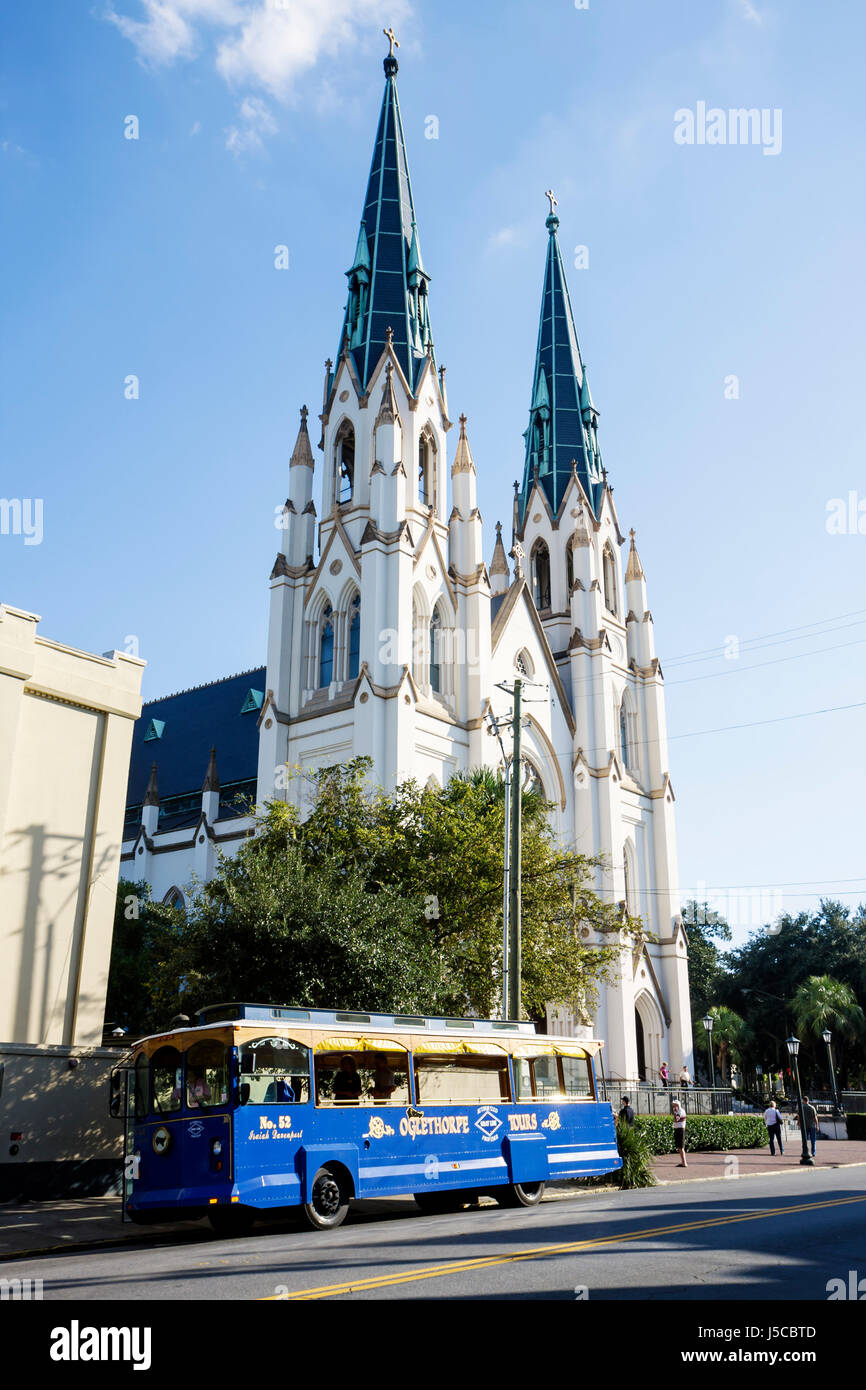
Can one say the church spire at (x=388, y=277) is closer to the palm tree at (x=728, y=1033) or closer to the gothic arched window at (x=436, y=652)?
the gothic arched window at (x=436, y=652)

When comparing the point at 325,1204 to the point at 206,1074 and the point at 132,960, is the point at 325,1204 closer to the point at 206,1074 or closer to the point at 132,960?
the point at 206,1074

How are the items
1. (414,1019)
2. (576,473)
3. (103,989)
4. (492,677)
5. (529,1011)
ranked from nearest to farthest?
(414,1019) → (103,989) → (529,1011) → (492,677) → (576,473)

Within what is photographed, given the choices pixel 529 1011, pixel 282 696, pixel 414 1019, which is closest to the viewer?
pixel 414 1019

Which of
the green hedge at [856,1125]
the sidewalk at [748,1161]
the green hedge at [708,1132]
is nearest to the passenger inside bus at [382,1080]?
the sidewalk at [748,1161]

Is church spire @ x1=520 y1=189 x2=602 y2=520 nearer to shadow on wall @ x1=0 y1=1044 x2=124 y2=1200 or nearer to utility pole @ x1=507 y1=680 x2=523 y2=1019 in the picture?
utility pole @ x1=507 y1=680 x2=523 y2=1019

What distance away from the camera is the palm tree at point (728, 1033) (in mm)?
61094

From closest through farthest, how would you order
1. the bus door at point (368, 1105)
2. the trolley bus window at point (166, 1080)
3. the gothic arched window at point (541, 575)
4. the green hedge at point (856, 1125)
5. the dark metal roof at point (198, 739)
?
the trolley bus window at point (166, 1080)
the bus door at point (368, 1105)
the green hedge at point (856, 1125)
the dark metal roof at point (198, 739)
the gothic arched window at point (541, 575)

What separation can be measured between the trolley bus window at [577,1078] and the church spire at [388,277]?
107 feet

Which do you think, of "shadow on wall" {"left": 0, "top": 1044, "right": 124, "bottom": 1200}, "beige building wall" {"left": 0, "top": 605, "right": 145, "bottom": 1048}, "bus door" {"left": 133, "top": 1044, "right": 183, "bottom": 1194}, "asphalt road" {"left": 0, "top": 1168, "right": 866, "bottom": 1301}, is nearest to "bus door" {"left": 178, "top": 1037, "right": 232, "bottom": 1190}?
"bus door" {"left": 133, "top": 1044, "right": 183, "bottom": 1194}

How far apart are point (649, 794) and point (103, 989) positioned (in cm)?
3543

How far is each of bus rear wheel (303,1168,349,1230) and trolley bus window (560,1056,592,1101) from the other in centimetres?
519
